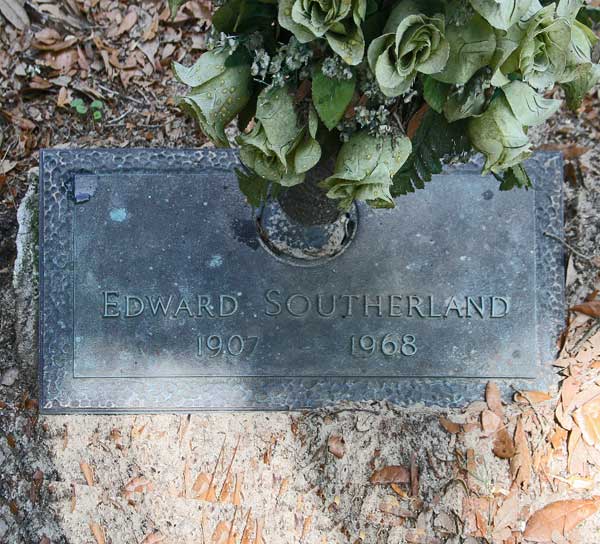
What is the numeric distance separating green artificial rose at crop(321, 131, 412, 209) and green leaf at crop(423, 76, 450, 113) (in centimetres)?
11

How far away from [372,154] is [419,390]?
1.22 meters

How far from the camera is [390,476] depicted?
7.59 ft

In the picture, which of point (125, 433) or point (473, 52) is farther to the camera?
point (125, 433)

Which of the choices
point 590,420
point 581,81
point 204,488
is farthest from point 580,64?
point 204,488

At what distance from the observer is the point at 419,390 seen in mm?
2318

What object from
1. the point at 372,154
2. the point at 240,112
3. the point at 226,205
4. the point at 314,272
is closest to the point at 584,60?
the point at 372,154

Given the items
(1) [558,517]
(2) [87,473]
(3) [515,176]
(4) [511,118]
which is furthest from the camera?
(2) [87,473]

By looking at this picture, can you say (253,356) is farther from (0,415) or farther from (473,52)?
(473,52)

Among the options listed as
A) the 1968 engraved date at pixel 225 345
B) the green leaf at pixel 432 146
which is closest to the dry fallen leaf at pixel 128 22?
the 1968 engraved date at pixel 225 345

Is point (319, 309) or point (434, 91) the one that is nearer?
point (434, 91)

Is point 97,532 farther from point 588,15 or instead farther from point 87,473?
point 588,15

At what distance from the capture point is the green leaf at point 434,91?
1.25 meters

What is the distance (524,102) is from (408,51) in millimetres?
292

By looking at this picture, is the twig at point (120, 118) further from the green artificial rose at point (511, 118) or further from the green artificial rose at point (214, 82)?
the green artificial rose at point (511, 118)
